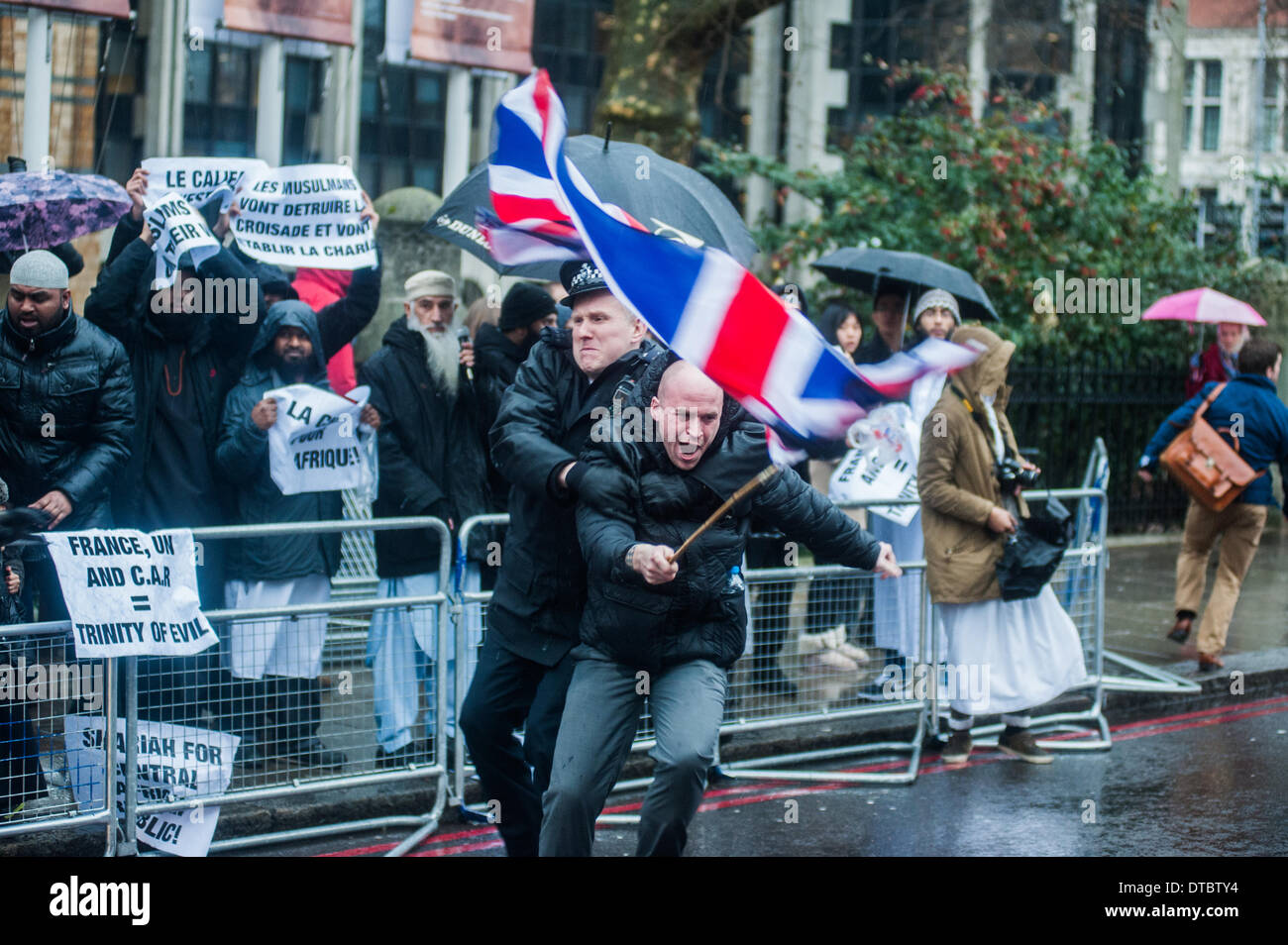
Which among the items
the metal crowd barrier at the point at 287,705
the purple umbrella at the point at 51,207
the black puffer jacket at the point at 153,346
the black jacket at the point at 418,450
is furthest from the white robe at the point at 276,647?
the purple umbrella at the point at 51,207

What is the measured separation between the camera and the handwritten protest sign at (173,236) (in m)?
6.57

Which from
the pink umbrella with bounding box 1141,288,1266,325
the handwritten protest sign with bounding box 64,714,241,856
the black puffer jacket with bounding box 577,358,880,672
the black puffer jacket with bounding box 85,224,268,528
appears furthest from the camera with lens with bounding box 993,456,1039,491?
the pink umbrella with bounding box 1141,288,1266,325

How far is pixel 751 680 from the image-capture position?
7.22 m

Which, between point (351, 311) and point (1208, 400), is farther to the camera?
point (1208, 400)

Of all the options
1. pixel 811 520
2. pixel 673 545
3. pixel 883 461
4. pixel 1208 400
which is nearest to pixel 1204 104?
pixel 1208 400

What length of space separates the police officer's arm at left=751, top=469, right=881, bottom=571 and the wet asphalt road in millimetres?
1833

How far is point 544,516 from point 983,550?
312cm

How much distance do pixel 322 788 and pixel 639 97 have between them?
633 centimetres

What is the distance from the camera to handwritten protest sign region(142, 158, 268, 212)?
689 cm

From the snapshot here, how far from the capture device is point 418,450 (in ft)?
→ 23.5

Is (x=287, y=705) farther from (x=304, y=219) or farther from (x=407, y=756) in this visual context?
(x=304, y=219)

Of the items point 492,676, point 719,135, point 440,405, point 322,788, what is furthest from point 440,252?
point 719,135

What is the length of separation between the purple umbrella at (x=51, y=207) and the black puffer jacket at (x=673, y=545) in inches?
126

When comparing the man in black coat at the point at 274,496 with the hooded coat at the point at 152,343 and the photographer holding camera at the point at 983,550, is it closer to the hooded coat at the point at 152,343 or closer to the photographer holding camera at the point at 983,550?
the hooded coat at the point at 152,343
